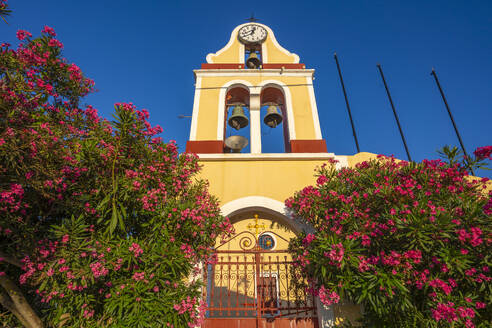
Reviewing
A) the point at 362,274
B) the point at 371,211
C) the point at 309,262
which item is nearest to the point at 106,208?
the point at 309,262

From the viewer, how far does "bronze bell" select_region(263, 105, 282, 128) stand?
29.8 feet

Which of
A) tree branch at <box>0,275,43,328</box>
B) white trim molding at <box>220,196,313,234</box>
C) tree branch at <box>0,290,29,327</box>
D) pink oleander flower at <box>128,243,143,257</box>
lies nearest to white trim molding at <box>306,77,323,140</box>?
white trim molding at <box>220,196,313,234</box>

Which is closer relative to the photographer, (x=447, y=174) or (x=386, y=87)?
(x=447, y=174)

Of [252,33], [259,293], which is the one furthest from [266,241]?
[252,33]

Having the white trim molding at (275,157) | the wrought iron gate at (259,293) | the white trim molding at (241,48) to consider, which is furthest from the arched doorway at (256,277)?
the white trim molding at (241,48)

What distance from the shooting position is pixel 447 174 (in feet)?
16.2

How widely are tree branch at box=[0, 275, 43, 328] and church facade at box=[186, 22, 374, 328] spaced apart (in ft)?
9.98

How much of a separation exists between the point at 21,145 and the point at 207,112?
18.7 ft

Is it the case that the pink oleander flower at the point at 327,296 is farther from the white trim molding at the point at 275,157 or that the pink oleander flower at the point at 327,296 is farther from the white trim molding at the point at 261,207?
the white trim molding at the point at 275,157

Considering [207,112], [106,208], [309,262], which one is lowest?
[309,262]

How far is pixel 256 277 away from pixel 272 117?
5407 millimetres

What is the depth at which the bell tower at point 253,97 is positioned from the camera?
8.33 metres

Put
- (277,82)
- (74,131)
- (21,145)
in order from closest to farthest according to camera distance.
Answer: (21,145) < (74,131) < (277,82)

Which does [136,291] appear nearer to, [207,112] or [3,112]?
[3,112]
